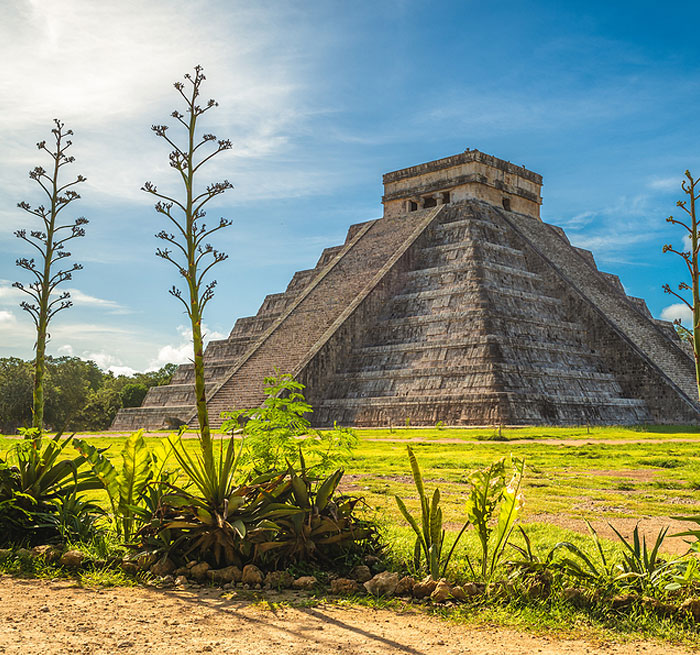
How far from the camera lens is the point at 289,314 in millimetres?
31078

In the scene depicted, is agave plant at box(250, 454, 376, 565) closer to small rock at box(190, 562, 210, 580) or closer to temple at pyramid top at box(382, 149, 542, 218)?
small rock at box(190, 562, 210, 580)

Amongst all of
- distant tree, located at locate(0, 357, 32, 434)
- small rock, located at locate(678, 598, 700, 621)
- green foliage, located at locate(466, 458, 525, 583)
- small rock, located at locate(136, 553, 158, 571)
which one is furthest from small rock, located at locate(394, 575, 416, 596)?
distant tree, located at locate(0, 357, 32, 434)

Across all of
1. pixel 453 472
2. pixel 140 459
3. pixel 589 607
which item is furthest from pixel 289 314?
pixel 589 607

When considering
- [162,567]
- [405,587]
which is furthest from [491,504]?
[162,567]

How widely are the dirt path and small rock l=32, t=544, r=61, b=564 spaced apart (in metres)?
0.80

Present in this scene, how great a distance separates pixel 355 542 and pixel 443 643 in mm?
1641

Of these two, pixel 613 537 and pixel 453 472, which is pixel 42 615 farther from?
pixel 453 472

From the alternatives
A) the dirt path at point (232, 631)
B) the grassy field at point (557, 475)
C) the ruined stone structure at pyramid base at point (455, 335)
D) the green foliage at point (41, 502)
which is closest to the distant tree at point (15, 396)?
the ruined stone structure at pyramid base at point (455, 335)


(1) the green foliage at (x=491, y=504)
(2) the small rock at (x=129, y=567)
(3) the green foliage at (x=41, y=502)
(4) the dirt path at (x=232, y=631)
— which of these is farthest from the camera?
(3) the green foliage at (x=41, y=502)

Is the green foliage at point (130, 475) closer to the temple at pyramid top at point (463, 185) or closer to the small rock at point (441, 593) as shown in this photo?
the small rock at point (441, 593)

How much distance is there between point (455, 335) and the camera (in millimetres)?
25844

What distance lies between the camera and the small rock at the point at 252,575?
503 centimetres

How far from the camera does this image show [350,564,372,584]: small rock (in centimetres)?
507

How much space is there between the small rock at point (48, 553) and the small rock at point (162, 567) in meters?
0.89
